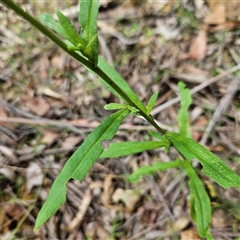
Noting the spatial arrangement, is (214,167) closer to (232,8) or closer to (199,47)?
(199,47)

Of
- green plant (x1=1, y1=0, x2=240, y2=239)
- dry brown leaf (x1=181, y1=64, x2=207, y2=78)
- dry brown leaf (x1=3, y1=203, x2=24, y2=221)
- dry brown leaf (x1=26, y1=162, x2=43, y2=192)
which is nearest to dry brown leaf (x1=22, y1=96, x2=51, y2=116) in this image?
dry brown leaf (x1=26, y1=162, x2=43, y2=192)

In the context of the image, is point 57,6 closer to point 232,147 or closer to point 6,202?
point 6,202

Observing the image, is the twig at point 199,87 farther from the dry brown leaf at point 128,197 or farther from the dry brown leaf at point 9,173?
the dry brown leaf at point 9,173

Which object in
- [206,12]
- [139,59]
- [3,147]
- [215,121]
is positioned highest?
[206,12]

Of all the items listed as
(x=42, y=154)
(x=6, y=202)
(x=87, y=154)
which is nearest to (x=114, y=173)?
(x=42, y=154)

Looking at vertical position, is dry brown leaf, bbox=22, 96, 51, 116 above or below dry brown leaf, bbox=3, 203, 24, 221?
above

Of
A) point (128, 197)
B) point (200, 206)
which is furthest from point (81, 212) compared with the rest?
point (200, 206)

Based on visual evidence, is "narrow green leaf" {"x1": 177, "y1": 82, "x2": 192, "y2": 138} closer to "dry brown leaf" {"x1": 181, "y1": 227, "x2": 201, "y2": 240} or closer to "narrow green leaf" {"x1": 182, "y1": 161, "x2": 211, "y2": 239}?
"narrow green leaf" {"x1": 182, "y1": 161, "x2": 211, "y2": 239}
